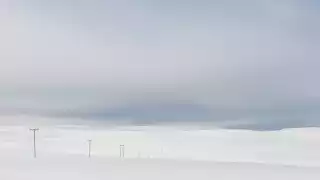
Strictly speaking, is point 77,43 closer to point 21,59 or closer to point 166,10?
point 21,59

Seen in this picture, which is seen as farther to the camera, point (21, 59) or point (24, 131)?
point (24, 131)

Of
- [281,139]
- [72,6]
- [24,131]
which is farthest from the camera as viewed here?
[24,131]

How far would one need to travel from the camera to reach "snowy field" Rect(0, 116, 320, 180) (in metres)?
3.21

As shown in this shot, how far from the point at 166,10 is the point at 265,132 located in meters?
1.10

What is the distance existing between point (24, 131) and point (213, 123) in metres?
1.45

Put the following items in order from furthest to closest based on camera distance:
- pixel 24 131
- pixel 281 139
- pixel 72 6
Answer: pixel 24 131 → pixel 281 139 → pixel 72 6

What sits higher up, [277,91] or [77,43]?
[77,43]

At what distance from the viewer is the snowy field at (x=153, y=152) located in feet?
10.5

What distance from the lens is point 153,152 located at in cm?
387

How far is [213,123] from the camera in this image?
11.6 ft

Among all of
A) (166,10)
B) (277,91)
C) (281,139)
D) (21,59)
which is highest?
(166,10)

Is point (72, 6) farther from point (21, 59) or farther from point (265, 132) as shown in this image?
point (265, 132)

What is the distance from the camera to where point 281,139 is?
3.47 m

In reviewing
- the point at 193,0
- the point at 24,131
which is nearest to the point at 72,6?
the point at 193,0
